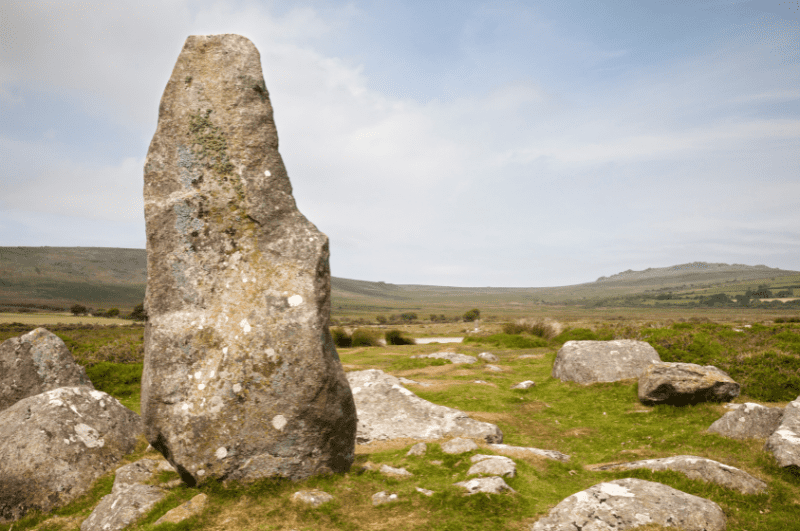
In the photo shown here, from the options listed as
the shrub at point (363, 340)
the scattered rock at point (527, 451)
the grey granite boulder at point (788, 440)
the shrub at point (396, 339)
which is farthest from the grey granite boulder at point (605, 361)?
the shrub at point (363, 340)

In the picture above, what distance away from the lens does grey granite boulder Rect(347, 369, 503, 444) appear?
11.3 meters

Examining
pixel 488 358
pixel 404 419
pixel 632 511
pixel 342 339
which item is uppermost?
pixel 632 511

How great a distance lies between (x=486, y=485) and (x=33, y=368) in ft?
45.3

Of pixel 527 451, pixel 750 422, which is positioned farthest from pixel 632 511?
pixel 750 422

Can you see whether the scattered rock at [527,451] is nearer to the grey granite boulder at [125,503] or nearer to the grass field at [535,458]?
the grass field at [535,458]

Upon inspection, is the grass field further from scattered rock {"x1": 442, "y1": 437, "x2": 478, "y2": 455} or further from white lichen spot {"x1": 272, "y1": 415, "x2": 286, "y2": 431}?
white lichen spot {"x1": 272, "y1": 415, "x2": 286, "y2": 431}

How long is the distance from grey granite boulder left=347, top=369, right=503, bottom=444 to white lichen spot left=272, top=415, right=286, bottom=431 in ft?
13.8

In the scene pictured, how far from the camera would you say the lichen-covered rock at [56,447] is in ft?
26.2

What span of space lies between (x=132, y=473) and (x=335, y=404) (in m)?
Result: 3.97

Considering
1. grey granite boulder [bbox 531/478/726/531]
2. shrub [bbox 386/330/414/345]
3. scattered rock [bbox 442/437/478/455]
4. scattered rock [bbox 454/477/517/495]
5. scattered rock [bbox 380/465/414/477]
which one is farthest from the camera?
shrub [bbox 386/330/414/345]

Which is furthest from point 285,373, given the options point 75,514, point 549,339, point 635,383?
point 549,339

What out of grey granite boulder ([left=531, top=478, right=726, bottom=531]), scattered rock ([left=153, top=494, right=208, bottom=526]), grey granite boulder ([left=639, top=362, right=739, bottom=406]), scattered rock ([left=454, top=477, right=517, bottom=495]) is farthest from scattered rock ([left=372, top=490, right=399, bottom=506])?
grey granite boulder ([left=639, top=362, right=739, bottom=406])

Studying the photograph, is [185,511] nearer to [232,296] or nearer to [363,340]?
[232,296]

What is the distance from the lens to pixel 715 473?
7.41 m
